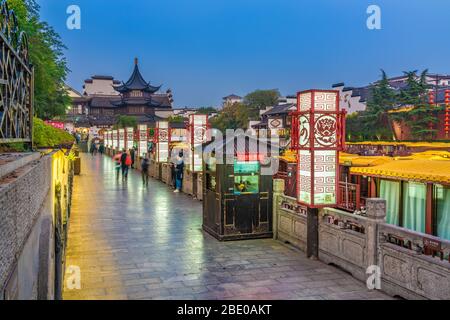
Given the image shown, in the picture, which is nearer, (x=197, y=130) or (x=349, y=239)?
(x=349, y=239)

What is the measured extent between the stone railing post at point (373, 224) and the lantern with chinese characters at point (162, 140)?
56.5 ft

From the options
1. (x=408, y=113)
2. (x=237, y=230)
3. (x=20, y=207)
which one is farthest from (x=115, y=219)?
(x=408, y=113)

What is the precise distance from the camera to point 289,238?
10.1 meters

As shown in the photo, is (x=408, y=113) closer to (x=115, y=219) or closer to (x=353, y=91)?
(x=353, y=91)

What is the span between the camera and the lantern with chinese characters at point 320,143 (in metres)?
8.87

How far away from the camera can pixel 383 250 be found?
7066 millimetres

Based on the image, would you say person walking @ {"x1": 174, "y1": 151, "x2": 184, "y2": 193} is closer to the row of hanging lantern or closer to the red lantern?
the row of hanging lantern

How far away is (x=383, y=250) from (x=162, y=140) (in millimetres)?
17944

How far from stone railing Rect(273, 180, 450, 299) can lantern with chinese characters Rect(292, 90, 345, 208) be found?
0.44 meters

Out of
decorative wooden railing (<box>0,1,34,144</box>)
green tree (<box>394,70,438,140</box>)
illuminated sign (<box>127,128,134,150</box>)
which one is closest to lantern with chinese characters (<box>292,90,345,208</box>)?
decorative wooden railing (<box>0,1,34,144</box>)

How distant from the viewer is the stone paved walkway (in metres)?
6.98

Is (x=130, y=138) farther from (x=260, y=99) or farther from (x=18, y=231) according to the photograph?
(x=260, y=99)

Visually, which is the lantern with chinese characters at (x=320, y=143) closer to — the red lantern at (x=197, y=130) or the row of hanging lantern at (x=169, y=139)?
the row of hanging lantern at (x=169, y=139)

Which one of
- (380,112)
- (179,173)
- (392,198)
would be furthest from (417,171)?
(380,112)
